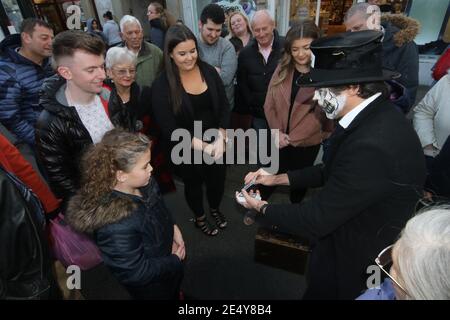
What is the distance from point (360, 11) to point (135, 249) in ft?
9.62

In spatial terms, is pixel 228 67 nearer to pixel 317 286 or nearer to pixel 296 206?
pixel 296 206

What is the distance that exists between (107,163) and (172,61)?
3.96 feet

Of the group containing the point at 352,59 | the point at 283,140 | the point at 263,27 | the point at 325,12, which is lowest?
the point at 283,140

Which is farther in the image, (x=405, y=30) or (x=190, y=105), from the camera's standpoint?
(x=405, y=30)

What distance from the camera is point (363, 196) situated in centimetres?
123

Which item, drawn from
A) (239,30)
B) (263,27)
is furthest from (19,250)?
(239,30)

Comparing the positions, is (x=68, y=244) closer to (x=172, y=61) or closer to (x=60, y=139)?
(x=60, y=139)

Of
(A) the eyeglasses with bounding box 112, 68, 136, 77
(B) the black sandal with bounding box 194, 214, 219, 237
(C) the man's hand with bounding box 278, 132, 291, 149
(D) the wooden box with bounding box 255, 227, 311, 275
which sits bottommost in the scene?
(B) the black sandal with bounding box 194, 214, 219, 237

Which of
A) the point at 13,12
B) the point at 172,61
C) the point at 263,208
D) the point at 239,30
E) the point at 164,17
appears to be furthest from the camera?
the point at 13,12

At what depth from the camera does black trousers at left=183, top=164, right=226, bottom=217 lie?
8.63 feet

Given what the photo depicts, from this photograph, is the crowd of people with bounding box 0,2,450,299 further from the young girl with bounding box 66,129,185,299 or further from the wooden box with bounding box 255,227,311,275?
the wooden box with bounding box 255,227,311,275

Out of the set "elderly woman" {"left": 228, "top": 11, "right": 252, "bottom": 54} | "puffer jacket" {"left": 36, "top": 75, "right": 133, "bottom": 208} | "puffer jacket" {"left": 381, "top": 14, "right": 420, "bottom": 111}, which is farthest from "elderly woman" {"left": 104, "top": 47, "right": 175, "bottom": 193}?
"puffer jacket" {"left": 381, "top": 14, "right": 420, "bottom": 111}
